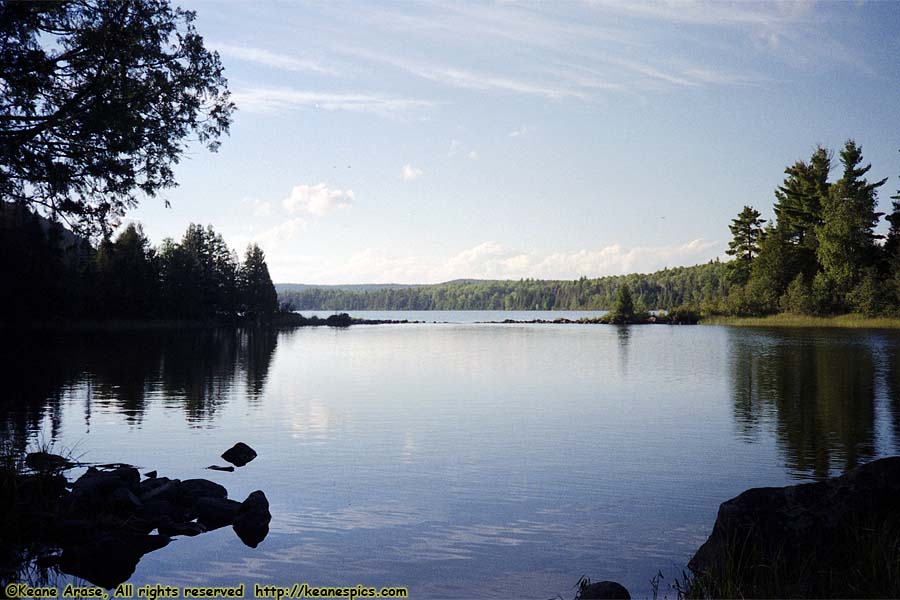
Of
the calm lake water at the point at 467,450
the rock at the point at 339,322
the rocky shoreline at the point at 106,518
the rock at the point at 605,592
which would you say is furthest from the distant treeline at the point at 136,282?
the rock at the point at 605,592

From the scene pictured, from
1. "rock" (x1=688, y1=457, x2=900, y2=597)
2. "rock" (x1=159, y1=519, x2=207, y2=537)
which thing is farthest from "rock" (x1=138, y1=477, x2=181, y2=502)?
"rock" (x1=688, y1=457, x2=900, y2=597)

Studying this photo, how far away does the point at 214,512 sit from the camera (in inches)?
567

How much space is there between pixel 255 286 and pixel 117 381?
347 feet

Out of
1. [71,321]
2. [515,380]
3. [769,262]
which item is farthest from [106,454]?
[769,262]

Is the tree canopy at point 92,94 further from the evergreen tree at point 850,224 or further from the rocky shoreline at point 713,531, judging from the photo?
the evergreen tree at point 850,224

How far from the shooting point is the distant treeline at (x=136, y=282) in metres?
80.7

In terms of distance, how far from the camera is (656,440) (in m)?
22.8

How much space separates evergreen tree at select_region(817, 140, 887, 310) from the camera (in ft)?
332

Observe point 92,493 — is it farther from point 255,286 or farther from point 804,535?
point 255,286

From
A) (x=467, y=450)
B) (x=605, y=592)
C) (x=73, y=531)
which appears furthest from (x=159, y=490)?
(x=467, y=450)

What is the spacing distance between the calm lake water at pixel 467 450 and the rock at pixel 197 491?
3.70 ft

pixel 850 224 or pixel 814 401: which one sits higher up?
pixel 850 224

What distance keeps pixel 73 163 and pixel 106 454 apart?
840cm

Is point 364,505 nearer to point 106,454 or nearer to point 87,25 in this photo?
point 106,454
